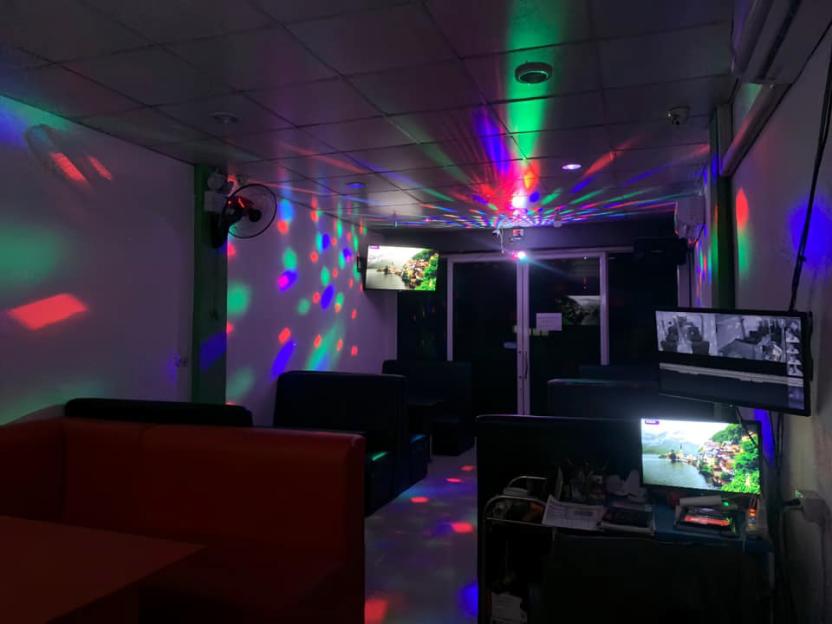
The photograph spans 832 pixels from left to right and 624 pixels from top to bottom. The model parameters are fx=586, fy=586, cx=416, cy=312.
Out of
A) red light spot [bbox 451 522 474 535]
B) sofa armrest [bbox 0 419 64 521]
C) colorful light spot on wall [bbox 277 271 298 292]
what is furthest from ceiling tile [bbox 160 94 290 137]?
red light spot [bbox 451 522 474 535]

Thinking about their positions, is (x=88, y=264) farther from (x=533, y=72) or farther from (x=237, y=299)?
(x=533, y=72)

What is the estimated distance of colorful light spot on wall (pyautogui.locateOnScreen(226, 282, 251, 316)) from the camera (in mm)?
4926

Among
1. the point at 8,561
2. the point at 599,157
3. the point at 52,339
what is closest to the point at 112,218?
the point at 52,339

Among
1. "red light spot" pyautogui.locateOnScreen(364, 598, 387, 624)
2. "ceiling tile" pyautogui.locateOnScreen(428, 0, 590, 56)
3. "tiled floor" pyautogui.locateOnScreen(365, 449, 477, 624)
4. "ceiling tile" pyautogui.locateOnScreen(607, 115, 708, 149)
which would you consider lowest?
"red light spot" pyautogui.locateOnScreen(364, 598, 387, 624)

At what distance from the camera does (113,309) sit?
382 cm

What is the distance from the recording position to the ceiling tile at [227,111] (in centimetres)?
323

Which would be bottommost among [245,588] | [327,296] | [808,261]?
[245,588]

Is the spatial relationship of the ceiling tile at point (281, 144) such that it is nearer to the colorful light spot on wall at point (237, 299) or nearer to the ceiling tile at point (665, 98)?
the colorful light spot on wall at point (237, 299)

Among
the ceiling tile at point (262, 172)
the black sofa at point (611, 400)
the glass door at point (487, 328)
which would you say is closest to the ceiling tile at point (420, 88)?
the ceiling tile at point (262, 172)

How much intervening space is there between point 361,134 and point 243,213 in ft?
4.42

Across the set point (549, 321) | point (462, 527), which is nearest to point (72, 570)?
point (462, 527)

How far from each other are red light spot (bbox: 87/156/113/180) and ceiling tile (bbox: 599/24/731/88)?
304cm

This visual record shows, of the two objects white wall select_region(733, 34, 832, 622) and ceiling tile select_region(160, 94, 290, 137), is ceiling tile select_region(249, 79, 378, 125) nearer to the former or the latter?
ceiling tile select_region(160, 94, 290, 137)

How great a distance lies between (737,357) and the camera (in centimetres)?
216
